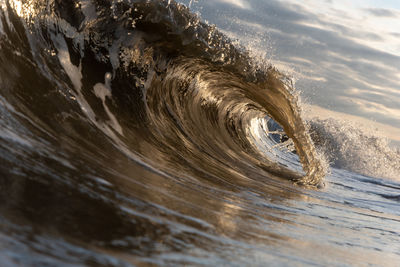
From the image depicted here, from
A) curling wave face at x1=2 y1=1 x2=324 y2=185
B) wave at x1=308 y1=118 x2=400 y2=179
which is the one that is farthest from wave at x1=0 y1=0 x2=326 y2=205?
wave at x1=308 y1=118 x2=400 y2=179

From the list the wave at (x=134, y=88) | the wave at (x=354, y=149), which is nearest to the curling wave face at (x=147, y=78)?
the wave at (x=134, y=88)

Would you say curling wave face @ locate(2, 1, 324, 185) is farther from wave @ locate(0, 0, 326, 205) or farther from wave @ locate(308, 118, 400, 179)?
wave @ locate(308, 118, 400, 179)

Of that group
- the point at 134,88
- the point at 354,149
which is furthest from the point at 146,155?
the point at 354,149

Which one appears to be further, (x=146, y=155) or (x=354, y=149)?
(x=354, y=149)

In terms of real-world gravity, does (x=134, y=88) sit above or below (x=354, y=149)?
below

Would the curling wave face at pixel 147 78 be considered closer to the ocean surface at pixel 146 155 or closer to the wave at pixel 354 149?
the ocean surface at pixel 146 155

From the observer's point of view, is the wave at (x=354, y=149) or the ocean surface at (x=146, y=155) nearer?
the ocean surface at (x=146, y=155)

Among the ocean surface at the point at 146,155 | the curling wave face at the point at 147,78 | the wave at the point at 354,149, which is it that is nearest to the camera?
the ocean surface at the point at 146,155

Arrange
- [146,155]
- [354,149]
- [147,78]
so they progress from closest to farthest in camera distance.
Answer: [146,155] < [147,78] < [354,149]

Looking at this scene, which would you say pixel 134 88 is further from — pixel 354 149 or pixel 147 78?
pixel 354 149

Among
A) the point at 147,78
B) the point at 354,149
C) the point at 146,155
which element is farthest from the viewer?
the point at 354,149

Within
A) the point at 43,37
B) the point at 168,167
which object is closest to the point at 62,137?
the point at 168,167

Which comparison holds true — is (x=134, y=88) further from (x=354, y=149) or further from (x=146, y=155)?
(x=354, y=149)

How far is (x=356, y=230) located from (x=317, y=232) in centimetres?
73
